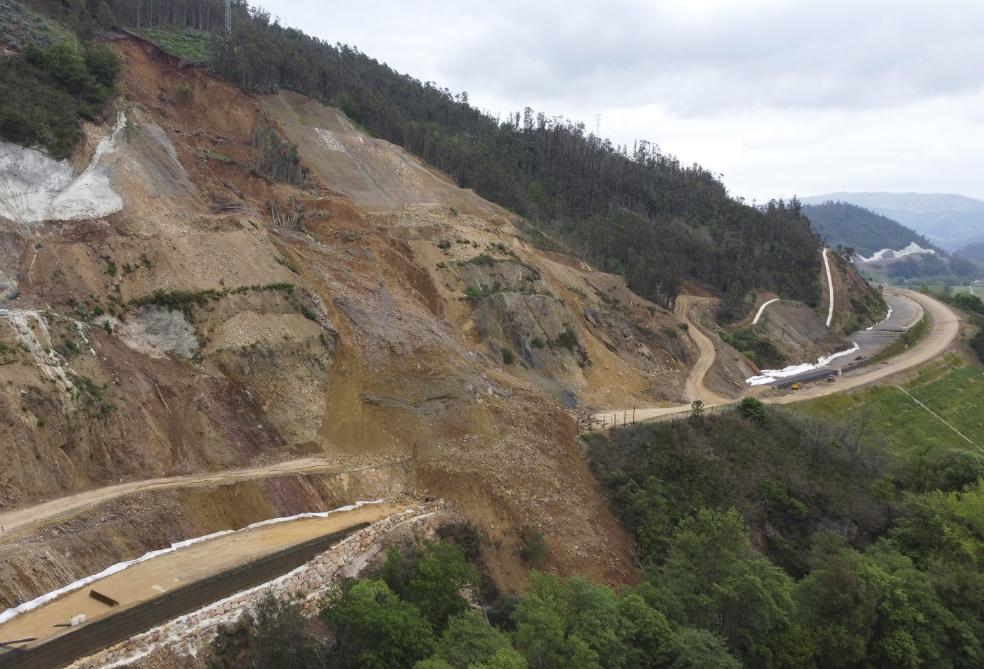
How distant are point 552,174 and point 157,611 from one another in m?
77.7

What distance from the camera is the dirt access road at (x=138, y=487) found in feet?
68.2

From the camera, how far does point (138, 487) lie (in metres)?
23.9

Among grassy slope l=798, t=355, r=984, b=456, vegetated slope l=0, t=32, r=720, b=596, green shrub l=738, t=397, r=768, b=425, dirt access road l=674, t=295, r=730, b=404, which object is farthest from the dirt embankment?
grassy slope l=798, t=355, r=984, b=456

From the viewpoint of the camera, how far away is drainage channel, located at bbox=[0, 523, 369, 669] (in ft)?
54.8

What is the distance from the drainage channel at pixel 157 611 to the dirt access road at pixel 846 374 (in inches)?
792

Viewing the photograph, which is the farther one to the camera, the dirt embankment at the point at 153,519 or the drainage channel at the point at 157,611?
the dirt embankment at the point at 153,519

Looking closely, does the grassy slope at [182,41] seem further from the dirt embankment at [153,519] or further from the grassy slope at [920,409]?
the grassy slope at [920,409]

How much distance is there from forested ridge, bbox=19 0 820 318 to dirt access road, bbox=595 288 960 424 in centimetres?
909

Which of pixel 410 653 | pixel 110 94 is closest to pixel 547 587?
pixel 410 653

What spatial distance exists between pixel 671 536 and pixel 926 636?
389 inches

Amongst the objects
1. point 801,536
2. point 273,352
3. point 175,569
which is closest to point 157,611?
point 175,569

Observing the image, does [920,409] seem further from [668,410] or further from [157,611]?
[157,611]

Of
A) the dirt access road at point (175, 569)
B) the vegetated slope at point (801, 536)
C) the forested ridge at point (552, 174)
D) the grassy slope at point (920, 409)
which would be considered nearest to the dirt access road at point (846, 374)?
the grassy slope at point (920, 409)

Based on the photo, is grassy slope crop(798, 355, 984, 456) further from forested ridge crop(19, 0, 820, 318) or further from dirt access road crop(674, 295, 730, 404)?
forested ridge crop(19, 0, 820, 318)
